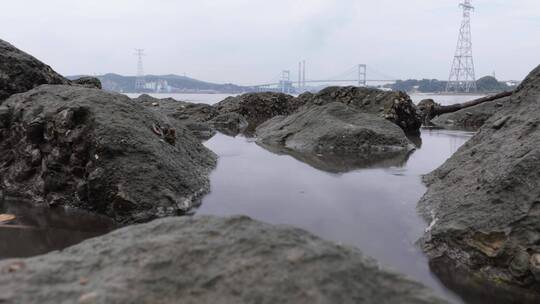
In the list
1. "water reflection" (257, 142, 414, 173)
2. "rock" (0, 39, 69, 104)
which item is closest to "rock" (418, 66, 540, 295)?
"water reflection" (257, 142, 414, 173)

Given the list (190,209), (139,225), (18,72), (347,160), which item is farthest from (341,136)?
(139,225)

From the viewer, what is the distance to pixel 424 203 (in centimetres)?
318

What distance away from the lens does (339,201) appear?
136 inches

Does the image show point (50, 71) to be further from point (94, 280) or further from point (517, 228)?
point (517, 228)

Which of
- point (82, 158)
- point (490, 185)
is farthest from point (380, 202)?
point (82, 158)

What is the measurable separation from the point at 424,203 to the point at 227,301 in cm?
226

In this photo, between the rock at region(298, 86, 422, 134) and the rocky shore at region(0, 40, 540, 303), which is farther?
the rock at region(298, 86, 422, 134)

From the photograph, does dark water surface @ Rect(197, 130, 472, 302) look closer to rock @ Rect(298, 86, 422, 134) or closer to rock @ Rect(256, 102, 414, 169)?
rock @ Rect(256, 102, 414, 169)

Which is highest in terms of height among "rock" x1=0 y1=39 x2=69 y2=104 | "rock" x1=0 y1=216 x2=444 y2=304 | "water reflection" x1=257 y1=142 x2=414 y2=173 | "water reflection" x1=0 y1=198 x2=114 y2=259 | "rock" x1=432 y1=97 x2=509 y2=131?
"rock" x1=0 y1=39 x2=69 y2=104

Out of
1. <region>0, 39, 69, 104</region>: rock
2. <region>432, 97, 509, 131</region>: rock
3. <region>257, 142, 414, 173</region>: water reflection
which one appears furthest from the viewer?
<region>432, 97, 509, 131</region>: rock

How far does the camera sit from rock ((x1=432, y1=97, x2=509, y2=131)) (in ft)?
35.9

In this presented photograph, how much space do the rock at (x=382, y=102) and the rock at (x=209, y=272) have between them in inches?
321

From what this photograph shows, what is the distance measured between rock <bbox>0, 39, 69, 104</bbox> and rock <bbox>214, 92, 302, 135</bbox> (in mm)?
9672

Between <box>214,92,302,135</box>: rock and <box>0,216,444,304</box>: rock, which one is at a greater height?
<box>214,92,302,135</box>: rock
